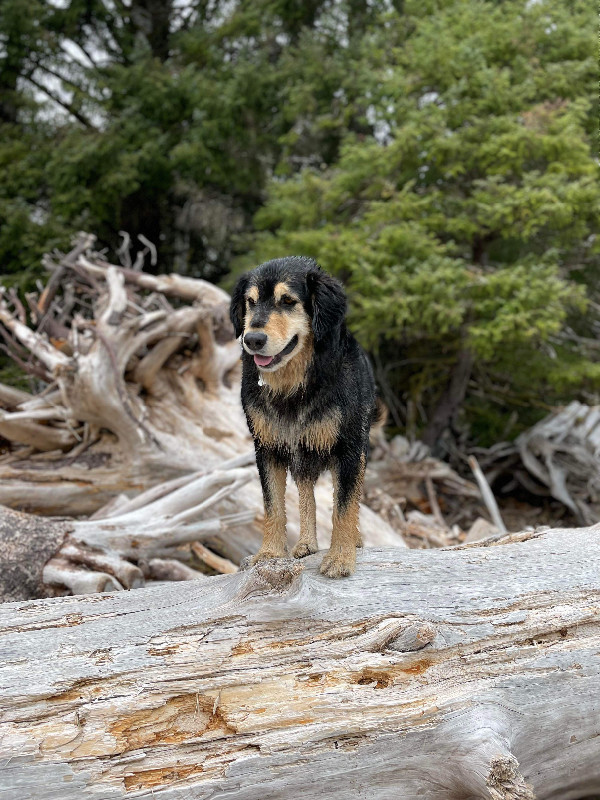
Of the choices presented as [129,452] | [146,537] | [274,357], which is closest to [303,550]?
[274,357]

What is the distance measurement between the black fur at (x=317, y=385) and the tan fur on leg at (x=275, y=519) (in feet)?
0.11

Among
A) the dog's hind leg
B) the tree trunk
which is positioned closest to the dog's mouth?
the dog's hind leg

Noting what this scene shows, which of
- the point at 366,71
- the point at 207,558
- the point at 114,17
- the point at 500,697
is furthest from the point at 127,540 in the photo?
the point at 114,17

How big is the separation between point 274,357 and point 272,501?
2.57 feet

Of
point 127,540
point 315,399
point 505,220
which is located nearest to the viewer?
point 315,399

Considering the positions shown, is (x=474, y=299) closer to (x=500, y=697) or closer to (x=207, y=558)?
(x=207, y=558)

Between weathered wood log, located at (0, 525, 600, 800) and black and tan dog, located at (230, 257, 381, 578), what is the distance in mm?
313

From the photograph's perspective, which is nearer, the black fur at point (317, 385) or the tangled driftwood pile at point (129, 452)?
the black fur at point (317, 385)

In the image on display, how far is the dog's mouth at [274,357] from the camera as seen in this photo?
291 centimetres

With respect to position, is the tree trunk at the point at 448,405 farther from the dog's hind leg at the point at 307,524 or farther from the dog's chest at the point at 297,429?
the dog's chest at the point at 297,429

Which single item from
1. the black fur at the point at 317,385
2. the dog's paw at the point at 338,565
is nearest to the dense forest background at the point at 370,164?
the black fur at the point at 317,385

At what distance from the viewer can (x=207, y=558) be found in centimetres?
602

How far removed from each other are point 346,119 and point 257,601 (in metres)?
11.2

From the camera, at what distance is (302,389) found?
123 inches
